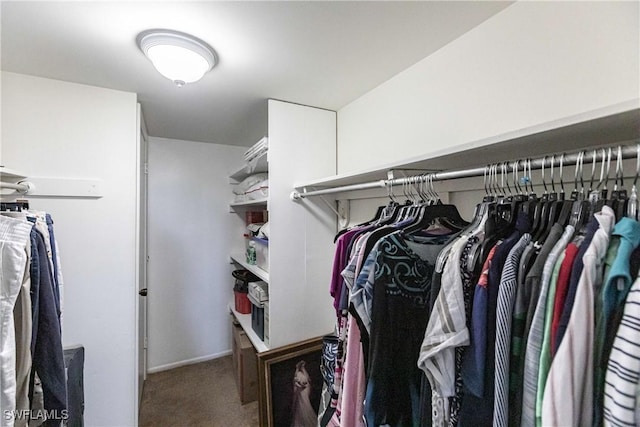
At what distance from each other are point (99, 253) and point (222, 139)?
1504 millimetres

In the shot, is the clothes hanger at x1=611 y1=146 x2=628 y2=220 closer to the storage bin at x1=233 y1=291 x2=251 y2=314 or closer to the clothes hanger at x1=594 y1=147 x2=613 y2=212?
the clothes hanger at x1=594 y1=147 x2=613 y2=212

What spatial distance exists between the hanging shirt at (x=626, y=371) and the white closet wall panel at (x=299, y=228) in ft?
4.82

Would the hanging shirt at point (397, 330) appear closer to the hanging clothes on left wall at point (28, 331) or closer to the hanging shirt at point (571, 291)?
the hanging shirt at point (571, 291)

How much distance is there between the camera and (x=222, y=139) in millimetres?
2742

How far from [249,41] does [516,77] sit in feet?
3.41

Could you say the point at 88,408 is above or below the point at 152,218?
below

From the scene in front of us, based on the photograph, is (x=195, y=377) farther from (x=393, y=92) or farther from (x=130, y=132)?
(x=393, y=92)

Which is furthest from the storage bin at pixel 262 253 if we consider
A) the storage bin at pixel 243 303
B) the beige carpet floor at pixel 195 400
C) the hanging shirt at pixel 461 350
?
the hanging shirt at pixel 461 350

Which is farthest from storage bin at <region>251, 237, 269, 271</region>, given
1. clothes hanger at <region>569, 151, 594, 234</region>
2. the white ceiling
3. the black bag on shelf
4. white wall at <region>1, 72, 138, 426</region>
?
clothes hanger at <region>569, 151, 594, 234</region>

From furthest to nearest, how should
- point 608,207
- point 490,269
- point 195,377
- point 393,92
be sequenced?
1. point 195,377
2. point 393,92
3. point 490,269
4. point 608,207

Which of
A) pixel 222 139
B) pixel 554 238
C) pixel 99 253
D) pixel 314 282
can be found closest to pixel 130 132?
pixel 99 253

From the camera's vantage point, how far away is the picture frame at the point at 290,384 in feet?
5.29

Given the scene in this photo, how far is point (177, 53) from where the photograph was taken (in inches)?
46.2

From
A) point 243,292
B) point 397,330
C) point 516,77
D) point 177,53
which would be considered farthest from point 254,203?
point 516,77
